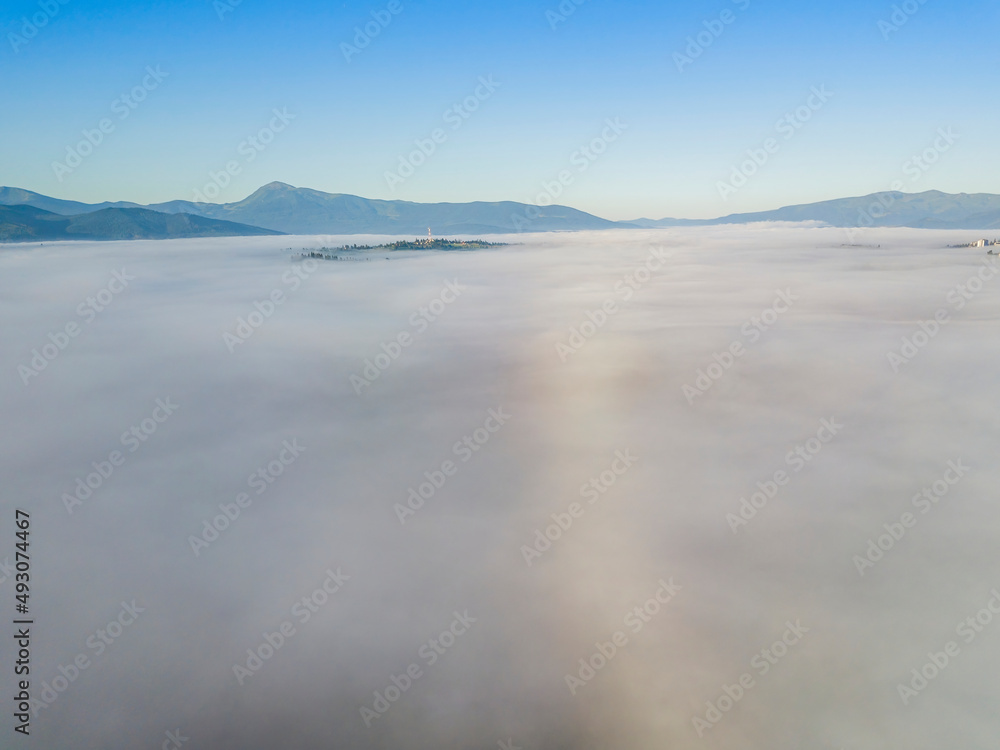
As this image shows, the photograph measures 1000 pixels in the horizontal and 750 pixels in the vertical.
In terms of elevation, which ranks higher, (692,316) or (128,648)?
(692,316)

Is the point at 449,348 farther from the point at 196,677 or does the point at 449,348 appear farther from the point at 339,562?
the point at 196,677

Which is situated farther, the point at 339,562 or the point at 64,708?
the point at 339,562

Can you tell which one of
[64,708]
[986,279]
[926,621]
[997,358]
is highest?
[986,279]

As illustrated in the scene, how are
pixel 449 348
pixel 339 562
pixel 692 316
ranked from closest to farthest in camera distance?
pixel 339 562 → pixel 449 348 → pixel 692 316

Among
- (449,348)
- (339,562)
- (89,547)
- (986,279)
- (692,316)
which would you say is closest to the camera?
(339,562)

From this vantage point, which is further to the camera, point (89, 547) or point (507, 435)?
point (507, 435)

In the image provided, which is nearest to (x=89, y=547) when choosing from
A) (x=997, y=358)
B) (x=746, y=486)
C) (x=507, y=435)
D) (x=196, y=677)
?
(x=196, y=677)

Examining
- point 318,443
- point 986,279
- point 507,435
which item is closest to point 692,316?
point 507,435

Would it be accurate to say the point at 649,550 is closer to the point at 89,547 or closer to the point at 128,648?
the point at 128,648

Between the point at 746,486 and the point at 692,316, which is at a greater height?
the point at 692,316
